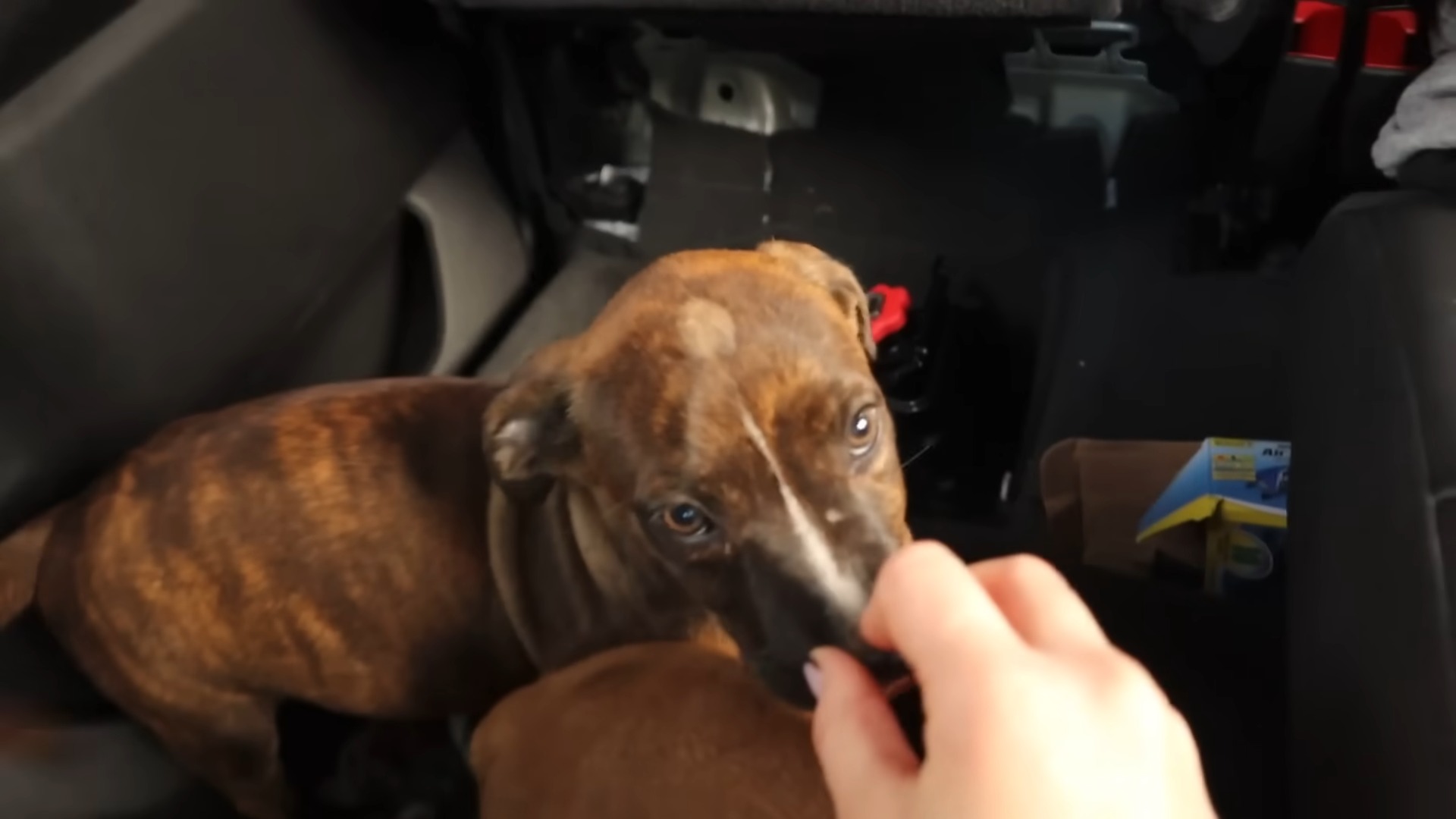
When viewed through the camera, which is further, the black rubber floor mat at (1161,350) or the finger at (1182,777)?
the black rubber floor mat at (1161,350)

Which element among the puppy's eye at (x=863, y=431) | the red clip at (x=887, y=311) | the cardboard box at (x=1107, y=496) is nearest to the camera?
the puppy's eye at (x=863, y=431)

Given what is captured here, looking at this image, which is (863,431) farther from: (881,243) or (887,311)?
(881,243)

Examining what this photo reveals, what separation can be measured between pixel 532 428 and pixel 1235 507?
35.1 inches

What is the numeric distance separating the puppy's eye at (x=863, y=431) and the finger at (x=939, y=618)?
0.48 metres

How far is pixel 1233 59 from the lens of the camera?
180 cm

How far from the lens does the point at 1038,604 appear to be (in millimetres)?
750

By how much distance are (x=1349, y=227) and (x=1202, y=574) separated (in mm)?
558

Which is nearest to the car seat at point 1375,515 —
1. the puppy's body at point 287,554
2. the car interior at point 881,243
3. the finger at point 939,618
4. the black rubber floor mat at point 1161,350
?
the car interior at point 881,243

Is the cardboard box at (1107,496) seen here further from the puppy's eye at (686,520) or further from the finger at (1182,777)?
the finger at (1182,777)

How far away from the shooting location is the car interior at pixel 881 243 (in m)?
1.14

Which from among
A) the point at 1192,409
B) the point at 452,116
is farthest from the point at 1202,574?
the point at 452,116

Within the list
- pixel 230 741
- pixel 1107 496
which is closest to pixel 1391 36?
pixel 1107 496

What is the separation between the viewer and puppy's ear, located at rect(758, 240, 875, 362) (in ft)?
4.71

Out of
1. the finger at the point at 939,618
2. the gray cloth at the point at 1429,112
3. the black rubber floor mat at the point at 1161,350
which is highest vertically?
the gray cloth at the point at 1429,112
